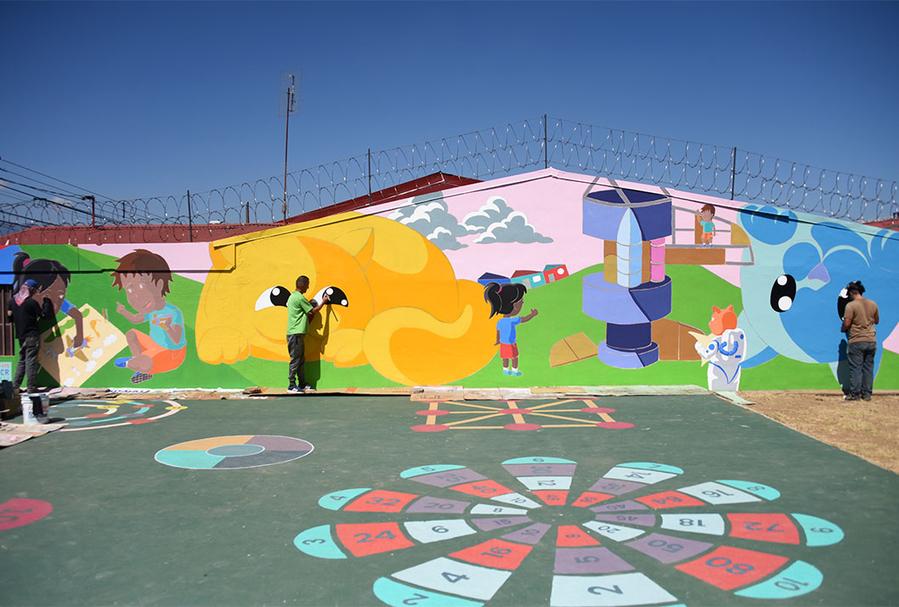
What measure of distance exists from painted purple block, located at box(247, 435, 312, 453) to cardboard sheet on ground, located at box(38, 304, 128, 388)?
5.94 meters

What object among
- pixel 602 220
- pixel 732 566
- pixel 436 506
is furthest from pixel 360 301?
pixel 732 566

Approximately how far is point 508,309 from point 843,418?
570cm

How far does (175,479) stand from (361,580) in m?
3.50

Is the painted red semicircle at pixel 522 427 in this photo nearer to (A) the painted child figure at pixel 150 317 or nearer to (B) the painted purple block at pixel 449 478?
(B) the painted purple block at pixel 449 478

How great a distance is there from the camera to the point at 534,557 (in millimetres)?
5375

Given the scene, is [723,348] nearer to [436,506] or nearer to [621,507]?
[621,507]

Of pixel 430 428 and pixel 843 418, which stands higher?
pixel 843 418

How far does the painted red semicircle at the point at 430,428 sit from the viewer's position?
10016mm

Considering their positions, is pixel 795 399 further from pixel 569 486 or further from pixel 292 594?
pixel 292 594

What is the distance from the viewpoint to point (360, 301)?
13.4m

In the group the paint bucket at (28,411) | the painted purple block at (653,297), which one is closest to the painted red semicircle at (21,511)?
the paint bucket at (28,411)

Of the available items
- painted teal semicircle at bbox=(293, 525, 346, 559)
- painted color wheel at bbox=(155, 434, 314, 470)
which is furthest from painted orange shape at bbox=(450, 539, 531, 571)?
painted color wheel at bbox=(155, 434, 314, 470)

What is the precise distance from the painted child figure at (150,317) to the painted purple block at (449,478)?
310 inches

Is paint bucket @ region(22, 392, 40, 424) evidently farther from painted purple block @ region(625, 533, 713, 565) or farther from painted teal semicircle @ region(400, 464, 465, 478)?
painted purple block @ region(625, 533, 713, 565)
